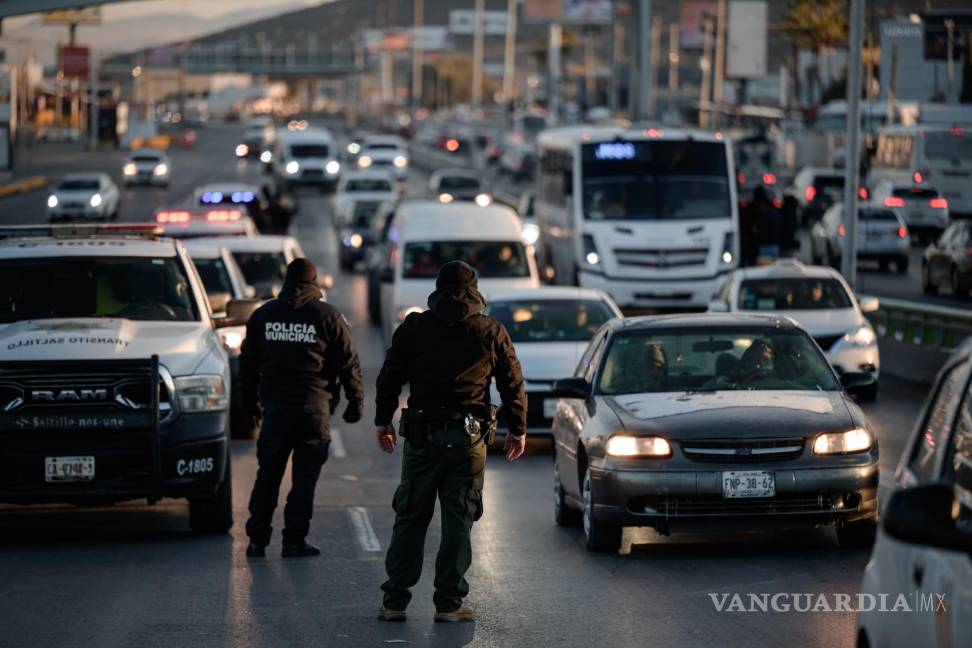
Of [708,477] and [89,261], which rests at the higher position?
[89,261]

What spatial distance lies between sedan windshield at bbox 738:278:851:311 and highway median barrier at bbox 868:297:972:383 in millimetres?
1693

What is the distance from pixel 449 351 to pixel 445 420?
34 cm

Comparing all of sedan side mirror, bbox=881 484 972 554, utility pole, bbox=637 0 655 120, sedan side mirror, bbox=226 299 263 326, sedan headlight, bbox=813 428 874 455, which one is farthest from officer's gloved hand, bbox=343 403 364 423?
utility pole, bbox=637 0 655 120

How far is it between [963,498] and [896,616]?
394 mm

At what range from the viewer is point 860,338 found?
2256cm

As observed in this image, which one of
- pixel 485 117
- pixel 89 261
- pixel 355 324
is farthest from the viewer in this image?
pixel 485 117

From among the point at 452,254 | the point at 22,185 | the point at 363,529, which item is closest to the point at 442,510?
the point at 363,529

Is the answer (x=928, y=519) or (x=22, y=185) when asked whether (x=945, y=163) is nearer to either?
(x=22, y=185)

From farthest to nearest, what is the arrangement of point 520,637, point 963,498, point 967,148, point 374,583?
1. point 967,148
2. point 374,583
3. point 520,637
4. point 963,498

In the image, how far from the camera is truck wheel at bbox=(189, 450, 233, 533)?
507 inches

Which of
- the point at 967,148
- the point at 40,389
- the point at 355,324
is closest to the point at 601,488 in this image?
the point at 40,389

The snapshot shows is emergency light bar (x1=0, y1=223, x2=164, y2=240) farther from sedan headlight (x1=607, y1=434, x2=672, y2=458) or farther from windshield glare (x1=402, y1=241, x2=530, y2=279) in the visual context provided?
windshield glare (x1=402, y1=241, x2=530, y2=279)

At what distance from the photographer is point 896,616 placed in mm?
5645

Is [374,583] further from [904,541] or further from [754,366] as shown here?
[904,541]
